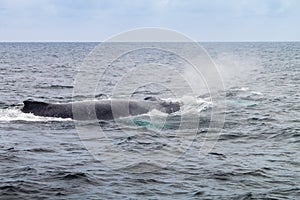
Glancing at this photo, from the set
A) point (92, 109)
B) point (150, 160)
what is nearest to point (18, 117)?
point (92, 109)

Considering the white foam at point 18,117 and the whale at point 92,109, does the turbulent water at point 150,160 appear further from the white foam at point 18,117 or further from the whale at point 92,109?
the whale at point 92,109

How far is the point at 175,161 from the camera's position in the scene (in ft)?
56.6

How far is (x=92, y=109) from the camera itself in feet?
85.5

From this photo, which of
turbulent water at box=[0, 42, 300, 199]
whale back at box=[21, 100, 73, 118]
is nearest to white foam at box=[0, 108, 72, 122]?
turbulent water at box=[0, 42, 300, 199]

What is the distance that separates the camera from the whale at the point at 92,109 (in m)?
25.4

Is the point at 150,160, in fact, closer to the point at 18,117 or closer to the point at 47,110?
the point at 47,110

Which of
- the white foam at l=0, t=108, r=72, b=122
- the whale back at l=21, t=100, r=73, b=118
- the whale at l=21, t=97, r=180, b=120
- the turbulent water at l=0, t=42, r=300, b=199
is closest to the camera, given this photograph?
the turbulent water at l=0, t=42, r=300, b=199

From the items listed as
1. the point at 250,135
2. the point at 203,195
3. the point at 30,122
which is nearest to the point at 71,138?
the point at 30,122

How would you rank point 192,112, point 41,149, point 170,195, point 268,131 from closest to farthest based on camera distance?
point 170,195
point 41,149
point 268,131
point 192,112

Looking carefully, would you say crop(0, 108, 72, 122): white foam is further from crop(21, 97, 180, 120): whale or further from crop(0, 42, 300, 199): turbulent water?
crop(21, 97, 180, 120): whale

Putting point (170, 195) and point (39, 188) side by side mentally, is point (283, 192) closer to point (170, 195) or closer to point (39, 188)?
point (170, 195)

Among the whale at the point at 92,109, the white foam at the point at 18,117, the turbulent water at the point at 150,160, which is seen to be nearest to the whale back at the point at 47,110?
the whale at the point at 92,109

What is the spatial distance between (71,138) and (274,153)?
7961mm

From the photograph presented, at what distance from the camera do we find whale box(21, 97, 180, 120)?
25.4m
